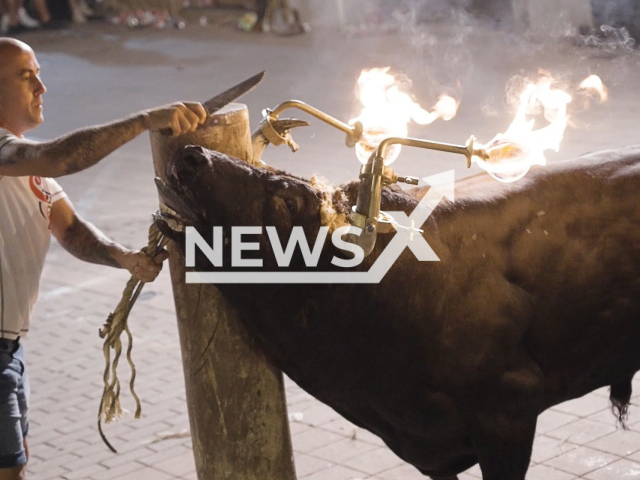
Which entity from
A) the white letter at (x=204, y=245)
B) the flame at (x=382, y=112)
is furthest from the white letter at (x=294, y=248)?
the flame at (x=382, y=112)

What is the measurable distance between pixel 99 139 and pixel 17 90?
76 centimetres

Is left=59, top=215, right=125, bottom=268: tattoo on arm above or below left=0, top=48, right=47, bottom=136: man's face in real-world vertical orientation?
below

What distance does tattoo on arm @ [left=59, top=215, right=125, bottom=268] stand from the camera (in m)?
3.54

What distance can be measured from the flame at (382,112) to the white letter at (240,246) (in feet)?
2.04

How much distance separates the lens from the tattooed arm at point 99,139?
2.74 meters

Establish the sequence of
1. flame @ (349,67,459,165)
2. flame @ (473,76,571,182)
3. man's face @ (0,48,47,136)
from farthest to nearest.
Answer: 1. man's face @ (0,48,47,136)
2. flame @ (349,67,459,165)
3. flame @ (473,76,571,182)

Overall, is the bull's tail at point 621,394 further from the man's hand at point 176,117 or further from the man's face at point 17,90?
the man's face at point 17,90

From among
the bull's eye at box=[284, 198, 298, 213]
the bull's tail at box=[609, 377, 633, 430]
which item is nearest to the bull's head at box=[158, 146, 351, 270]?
the bull's eye at box=[284, 198, 298, 213]

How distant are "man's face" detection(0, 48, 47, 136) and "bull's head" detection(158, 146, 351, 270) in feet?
2.91

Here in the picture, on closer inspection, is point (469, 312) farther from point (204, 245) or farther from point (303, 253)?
point (204, 245)

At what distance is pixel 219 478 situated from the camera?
10.4ft

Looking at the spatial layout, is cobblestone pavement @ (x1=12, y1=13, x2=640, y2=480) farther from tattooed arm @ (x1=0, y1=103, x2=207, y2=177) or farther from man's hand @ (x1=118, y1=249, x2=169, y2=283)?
tattooed arm @ (x1=0, y1=103, x2=207, y2=177)

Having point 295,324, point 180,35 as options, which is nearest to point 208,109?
point 295,324

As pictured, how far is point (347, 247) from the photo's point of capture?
8.99ft
